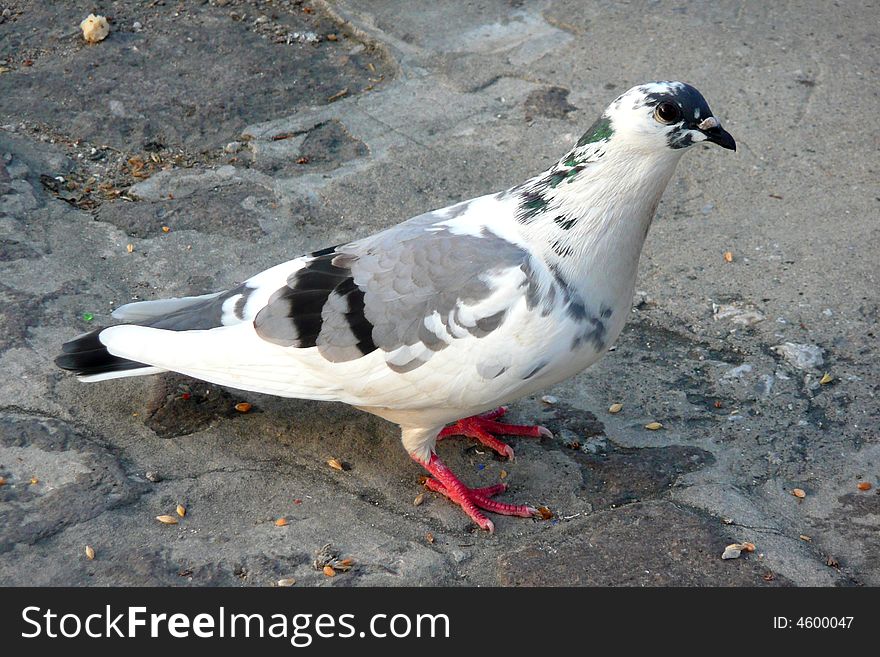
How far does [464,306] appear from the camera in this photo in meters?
3.22

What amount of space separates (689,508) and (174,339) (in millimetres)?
1841

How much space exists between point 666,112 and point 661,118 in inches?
0.9

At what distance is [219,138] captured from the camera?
17.3 ft

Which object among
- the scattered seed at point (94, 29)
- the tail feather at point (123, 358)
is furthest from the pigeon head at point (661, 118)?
the scattered seed at point (94, 29)

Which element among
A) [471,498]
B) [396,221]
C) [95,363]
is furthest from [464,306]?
[396,221]

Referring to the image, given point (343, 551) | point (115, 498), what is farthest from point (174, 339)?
point (343, 551)

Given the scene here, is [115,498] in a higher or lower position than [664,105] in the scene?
lower

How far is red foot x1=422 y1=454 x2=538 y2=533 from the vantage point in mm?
3467

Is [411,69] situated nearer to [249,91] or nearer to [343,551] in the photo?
[249,91]

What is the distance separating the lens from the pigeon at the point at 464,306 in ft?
10.5

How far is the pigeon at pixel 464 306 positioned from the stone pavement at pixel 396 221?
33cm

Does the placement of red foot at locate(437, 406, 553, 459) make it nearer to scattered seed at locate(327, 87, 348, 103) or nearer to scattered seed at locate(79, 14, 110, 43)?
scattered seed at locate(327, 87, 348, 103)

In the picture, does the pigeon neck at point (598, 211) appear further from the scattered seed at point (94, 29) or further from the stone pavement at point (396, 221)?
the scattered seed at point (94, 29)

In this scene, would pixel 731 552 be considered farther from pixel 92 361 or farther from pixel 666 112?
pixel 92 361
